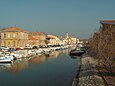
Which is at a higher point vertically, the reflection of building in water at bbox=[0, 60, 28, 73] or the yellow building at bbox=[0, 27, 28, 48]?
the yellow building at bbox=[0, 27, 28, 48]

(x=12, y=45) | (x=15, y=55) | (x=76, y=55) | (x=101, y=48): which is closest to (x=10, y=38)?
(x=12, y=45)

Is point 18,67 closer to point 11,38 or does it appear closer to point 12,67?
point 12,67

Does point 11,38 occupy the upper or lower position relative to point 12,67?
upper

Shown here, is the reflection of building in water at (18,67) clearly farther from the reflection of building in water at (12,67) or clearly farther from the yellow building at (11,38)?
the yellow building at (11,38)

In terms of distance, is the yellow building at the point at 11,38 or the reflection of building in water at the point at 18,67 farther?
the yellow building at the point at 11,38

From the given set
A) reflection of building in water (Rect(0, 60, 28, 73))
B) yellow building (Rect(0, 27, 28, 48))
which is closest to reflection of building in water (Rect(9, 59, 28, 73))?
reflection of building in water (Rect(0, 60, 28, 73))

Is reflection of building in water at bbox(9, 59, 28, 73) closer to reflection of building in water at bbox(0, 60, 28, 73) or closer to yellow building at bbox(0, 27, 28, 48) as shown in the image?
reflection of building in water at bbox(0, 60, 28, 73)

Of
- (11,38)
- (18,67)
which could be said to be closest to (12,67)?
(18,67)

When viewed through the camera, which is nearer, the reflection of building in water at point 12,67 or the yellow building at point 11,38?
the reflection of building in water at point 12,67

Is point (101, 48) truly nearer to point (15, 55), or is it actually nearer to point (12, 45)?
point (15, 55)

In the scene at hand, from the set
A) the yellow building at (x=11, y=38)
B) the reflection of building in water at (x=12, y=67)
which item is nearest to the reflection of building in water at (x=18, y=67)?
the reflection of building in water at (x=12, y=67)

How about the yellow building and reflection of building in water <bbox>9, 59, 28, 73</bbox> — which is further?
the yellow building

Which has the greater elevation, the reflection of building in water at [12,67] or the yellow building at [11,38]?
the yellow building at [11,38]

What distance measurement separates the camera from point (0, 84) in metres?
20.0
